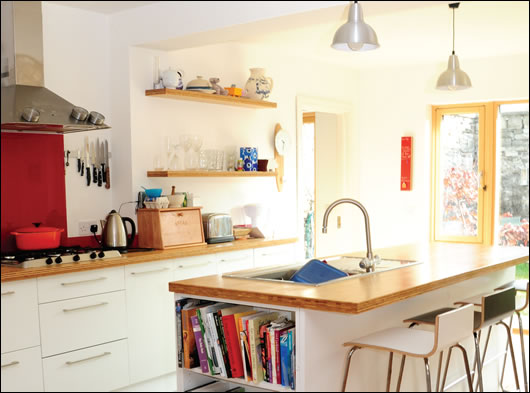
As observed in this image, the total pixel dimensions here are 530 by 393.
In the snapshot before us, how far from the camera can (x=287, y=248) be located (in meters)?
4.62

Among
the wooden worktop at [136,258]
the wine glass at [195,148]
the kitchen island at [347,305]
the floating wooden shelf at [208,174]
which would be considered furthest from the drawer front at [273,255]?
the kitchen island at [347,305]

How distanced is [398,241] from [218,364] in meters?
4.19

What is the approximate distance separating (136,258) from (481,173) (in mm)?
3682

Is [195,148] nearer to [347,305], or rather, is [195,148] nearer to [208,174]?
[208,174]

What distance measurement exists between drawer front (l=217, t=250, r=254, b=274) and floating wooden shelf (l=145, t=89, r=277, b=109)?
1.15 m

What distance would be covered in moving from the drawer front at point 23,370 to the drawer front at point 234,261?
1397mm

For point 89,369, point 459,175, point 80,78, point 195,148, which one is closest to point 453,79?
point 195,148

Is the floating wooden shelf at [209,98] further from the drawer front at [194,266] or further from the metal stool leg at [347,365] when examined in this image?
the metal stool leg at [347,365]

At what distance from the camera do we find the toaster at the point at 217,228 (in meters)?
4.26

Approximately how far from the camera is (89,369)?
3.26 metres

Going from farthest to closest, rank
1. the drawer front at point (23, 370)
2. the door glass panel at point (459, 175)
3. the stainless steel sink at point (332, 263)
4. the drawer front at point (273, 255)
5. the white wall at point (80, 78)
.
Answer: the door glass panel at point (459, 175)
the drawer front at point (273, 255)
the white wall at point (80, 78)
the drawer front at point (23, 370)
the stainless steel sink at point (332, 263)

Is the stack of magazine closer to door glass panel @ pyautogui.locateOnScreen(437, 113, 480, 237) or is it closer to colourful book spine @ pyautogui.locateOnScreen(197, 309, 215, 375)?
colourful book spine @ pyautogui.locateOnScreen(197, 309, 215, 375)

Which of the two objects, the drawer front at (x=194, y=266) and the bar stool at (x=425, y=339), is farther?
the drawer front at (x=194, y=266)

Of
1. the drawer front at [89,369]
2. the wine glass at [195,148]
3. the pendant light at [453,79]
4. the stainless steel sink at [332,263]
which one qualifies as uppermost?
the pendant light at [453,79]
